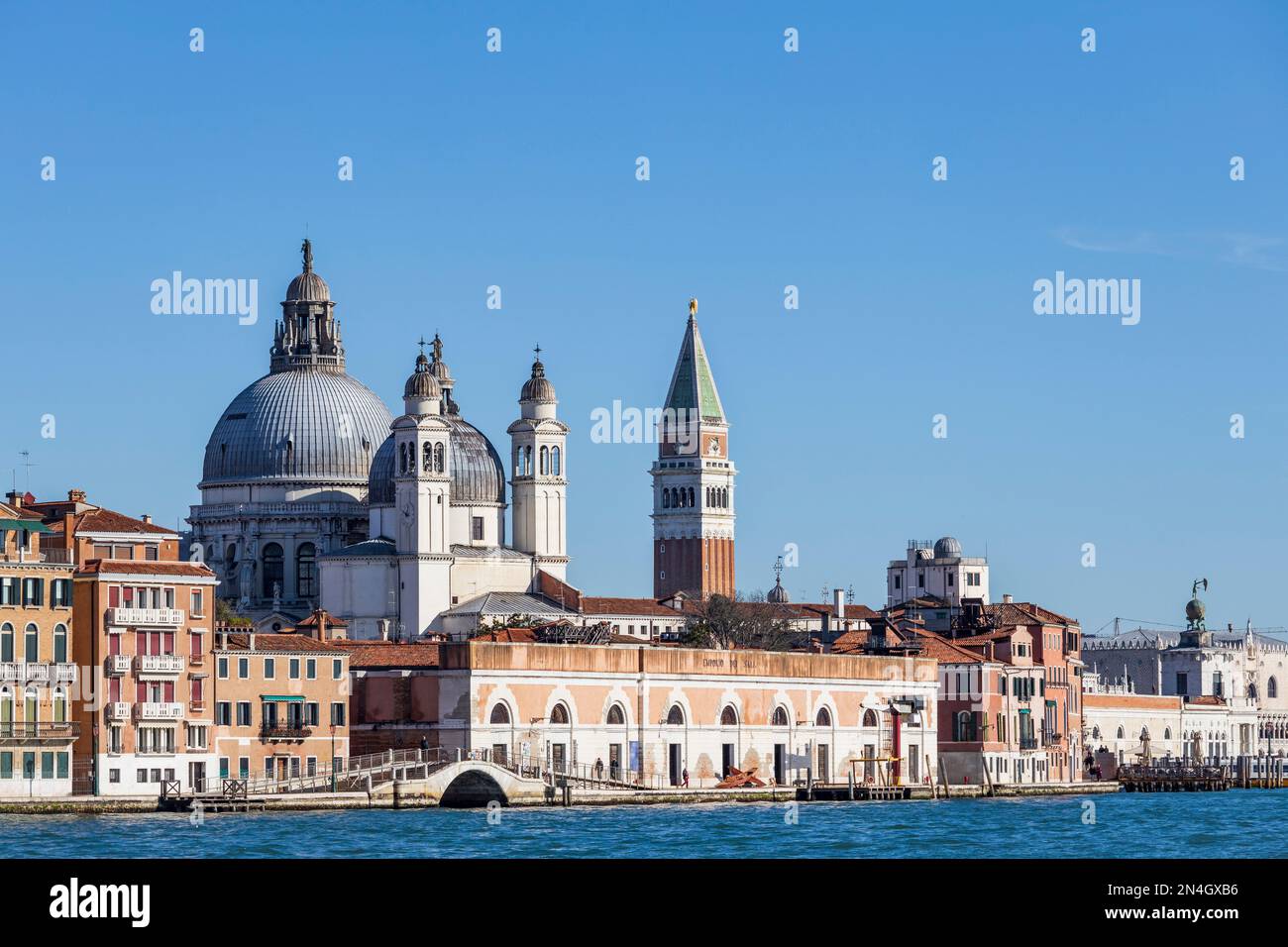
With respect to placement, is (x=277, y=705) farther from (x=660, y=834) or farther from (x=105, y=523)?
(x=660, y=834)

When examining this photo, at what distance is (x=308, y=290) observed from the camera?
348 feet

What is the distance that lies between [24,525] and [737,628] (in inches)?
1711

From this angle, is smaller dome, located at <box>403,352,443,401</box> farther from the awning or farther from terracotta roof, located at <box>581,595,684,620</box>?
the awning

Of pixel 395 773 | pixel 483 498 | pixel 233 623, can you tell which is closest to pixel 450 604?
pixel 483 498

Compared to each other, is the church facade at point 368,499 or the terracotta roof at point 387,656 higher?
the church facade at point 368,499

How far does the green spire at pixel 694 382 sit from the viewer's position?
427ft

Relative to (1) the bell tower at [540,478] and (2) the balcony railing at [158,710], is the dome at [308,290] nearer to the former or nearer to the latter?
(1) the bell tower at [540,478]

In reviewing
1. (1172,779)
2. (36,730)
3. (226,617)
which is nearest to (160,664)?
(36,730)

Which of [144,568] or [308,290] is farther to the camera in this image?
[308,290]

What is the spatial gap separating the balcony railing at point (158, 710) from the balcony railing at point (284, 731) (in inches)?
116

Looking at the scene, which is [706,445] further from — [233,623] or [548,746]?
[548,746]

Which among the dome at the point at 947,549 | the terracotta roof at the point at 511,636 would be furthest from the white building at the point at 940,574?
the terracotta roof at the point at 511,636

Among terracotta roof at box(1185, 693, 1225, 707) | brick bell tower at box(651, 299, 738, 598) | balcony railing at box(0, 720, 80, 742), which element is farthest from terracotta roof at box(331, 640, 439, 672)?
terracotta roof at box(1185, 693, 1225, 707)

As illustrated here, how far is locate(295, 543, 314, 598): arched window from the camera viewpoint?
9956 centimetres
